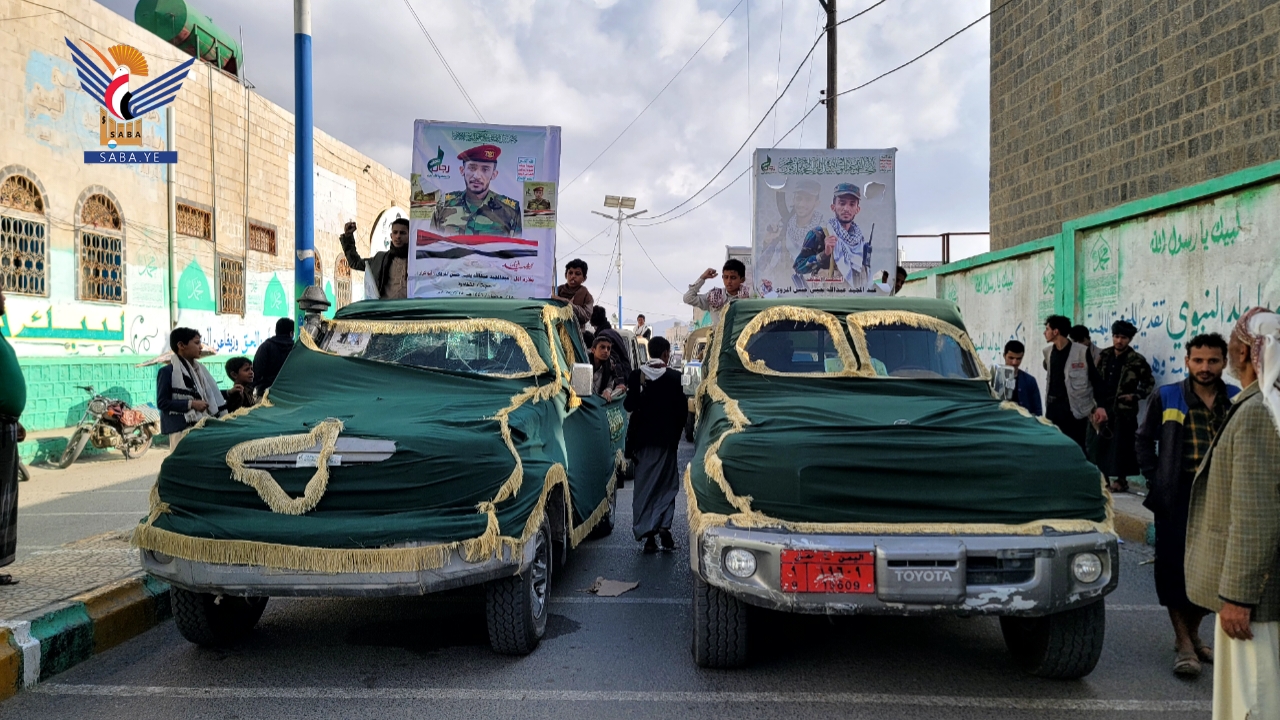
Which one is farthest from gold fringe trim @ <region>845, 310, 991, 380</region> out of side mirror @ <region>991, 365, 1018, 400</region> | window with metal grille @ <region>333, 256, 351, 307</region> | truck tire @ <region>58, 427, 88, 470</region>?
window with metal grille @ <region>333, 256, 351, 307</region>

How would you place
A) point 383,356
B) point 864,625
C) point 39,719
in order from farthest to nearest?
point 383,356 → point 864,625 → point 39,719

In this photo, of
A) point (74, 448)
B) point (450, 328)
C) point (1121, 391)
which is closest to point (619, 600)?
point (450, 328)

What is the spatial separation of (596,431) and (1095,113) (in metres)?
10.4

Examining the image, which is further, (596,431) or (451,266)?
(451,266)

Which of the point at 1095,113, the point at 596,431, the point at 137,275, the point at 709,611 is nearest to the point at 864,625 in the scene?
the point at 709,611

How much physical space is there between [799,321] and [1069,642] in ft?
8.04

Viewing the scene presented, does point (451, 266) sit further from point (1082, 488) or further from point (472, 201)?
point (1082, 488)

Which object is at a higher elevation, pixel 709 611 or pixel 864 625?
pixel 709 611

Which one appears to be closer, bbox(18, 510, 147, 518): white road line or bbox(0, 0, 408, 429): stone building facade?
bbox(18, 510, 147, 518): white road line

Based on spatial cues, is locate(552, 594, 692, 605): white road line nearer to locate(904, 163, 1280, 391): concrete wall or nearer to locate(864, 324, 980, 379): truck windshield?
locate(864, 324, 980, 379): truck windshield

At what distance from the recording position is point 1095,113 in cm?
1341

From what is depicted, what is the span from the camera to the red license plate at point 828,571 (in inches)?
146

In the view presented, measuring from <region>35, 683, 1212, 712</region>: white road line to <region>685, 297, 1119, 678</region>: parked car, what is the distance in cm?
24

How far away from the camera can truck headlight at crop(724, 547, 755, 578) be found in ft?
12.6
